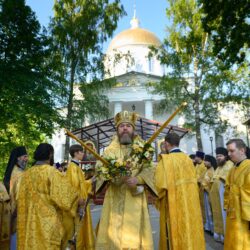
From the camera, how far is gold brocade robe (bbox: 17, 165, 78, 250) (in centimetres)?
400

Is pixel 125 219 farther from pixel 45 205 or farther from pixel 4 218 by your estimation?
pixel 4 218

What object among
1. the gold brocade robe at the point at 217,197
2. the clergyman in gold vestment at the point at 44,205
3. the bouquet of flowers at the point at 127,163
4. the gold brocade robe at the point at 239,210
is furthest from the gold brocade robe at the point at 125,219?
the gold brocade robe at the point at 217,197

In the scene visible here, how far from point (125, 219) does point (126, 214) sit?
0.07 meters

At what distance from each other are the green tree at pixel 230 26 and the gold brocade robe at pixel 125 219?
10.5m

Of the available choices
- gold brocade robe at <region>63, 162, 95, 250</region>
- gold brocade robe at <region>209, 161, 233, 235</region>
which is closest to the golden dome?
gold brocade robe at <region>209, 161, 233, 235</region>

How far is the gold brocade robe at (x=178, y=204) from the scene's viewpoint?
4422 mm

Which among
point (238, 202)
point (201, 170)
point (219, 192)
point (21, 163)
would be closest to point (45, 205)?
point (21, 163)

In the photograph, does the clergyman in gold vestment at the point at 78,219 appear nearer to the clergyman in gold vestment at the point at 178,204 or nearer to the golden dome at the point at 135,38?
the clergyman in gold vestment at the point at 178,204

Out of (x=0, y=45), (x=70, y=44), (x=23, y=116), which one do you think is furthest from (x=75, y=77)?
(x=23, y=116)

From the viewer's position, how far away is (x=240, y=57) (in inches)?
551

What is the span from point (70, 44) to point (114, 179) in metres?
18.3

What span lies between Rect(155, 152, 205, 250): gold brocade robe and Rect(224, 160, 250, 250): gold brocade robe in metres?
0.41

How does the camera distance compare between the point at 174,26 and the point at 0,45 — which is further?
the point at 174,26

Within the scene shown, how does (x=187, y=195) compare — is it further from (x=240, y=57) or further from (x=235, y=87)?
(x=235, y=87)
